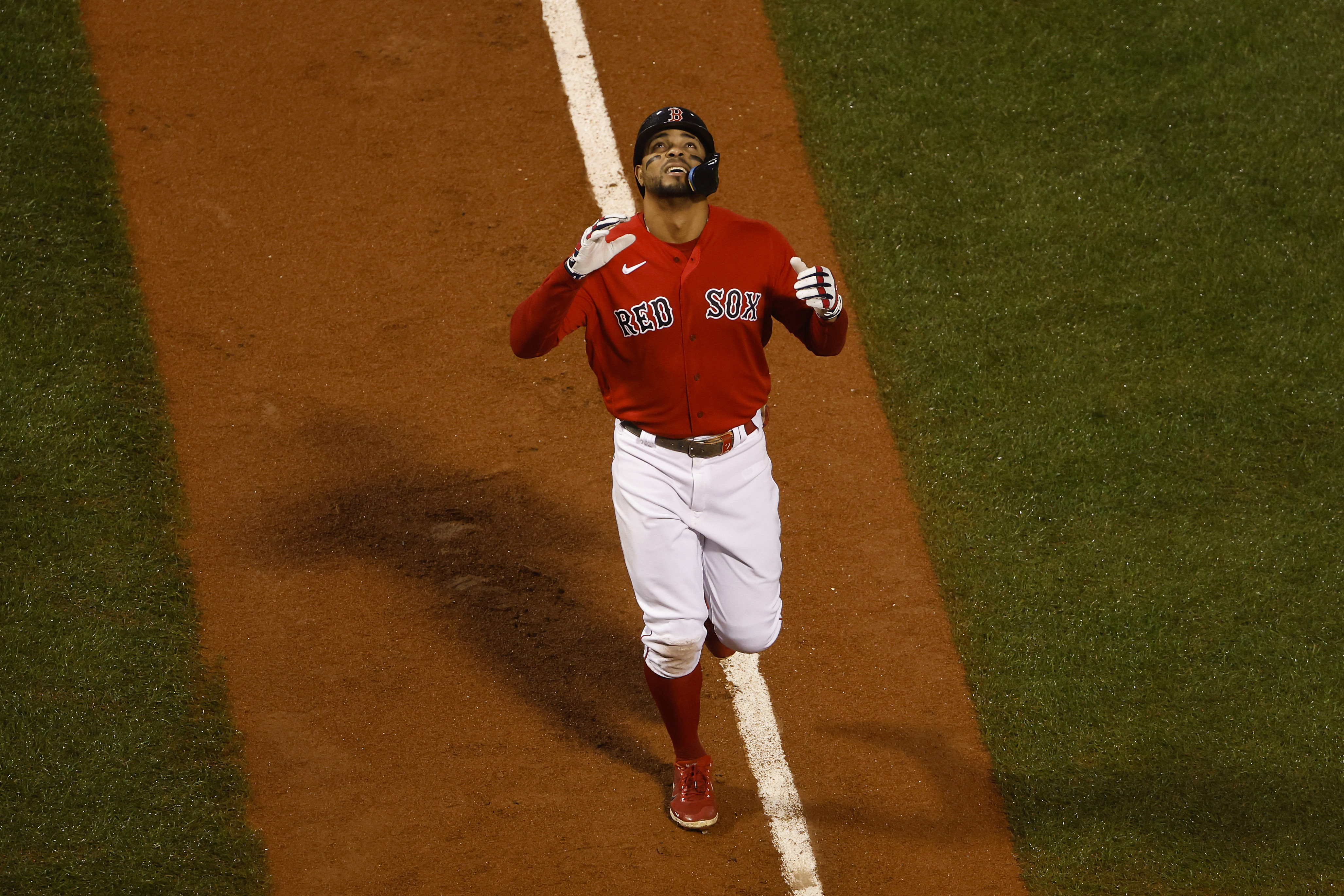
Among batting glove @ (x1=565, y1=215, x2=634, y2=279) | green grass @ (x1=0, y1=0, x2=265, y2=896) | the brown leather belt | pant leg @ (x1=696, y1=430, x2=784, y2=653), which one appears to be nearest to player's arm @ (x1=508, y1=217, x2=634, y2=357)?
batting glove @ (x1=565, y1=215, x2=634, y2=279)

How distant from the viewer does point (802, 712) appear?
5645 millimetres

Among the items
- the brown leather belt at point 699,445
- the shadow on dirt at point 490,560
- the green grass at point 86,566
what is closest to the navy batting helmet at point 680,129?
the brown leather belt at point 699,445

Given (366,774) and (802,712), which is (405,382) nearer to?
(366,774)

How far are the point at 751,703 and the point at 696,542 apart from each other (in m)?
1.09

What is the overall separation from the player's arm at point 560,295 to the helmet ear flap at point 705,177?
0.30m

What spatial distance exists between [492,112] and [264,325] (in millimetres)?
1839

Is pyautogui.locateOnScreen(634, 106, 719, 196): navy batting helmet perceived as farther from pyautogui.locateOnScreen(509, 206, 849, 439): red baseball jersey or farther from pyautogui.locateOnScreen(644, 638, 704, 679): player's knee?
pyautogui.locateOnScreen(644, 638, 704, 679): player's knee

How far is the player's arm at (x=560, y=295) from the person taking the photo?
4.52 metres

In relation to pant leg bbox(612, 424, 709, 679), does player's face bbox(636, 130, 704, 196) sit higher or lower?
higher

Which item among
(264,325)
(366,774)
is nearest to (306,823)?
(366,774)

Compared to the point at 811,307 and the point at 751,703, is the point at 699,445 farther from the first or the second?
the point at 751,703

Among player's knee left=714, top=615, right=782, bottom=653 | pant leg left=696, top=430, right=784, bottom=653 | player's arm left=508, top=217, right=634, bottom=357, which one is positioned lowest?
player's knee left=714, top=615, right=782, bottom=653

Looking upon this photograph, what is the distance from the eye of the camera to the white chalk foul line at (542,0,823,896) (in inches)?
205

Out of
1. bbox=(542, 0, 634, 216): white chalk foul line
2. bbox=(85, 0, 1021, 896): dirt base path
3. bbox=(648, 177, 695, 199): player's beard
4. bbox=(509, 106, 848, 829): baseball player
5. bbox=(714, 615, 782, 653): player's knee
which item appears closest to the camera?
bbox=(648, 177, 695, 199): player's beard
